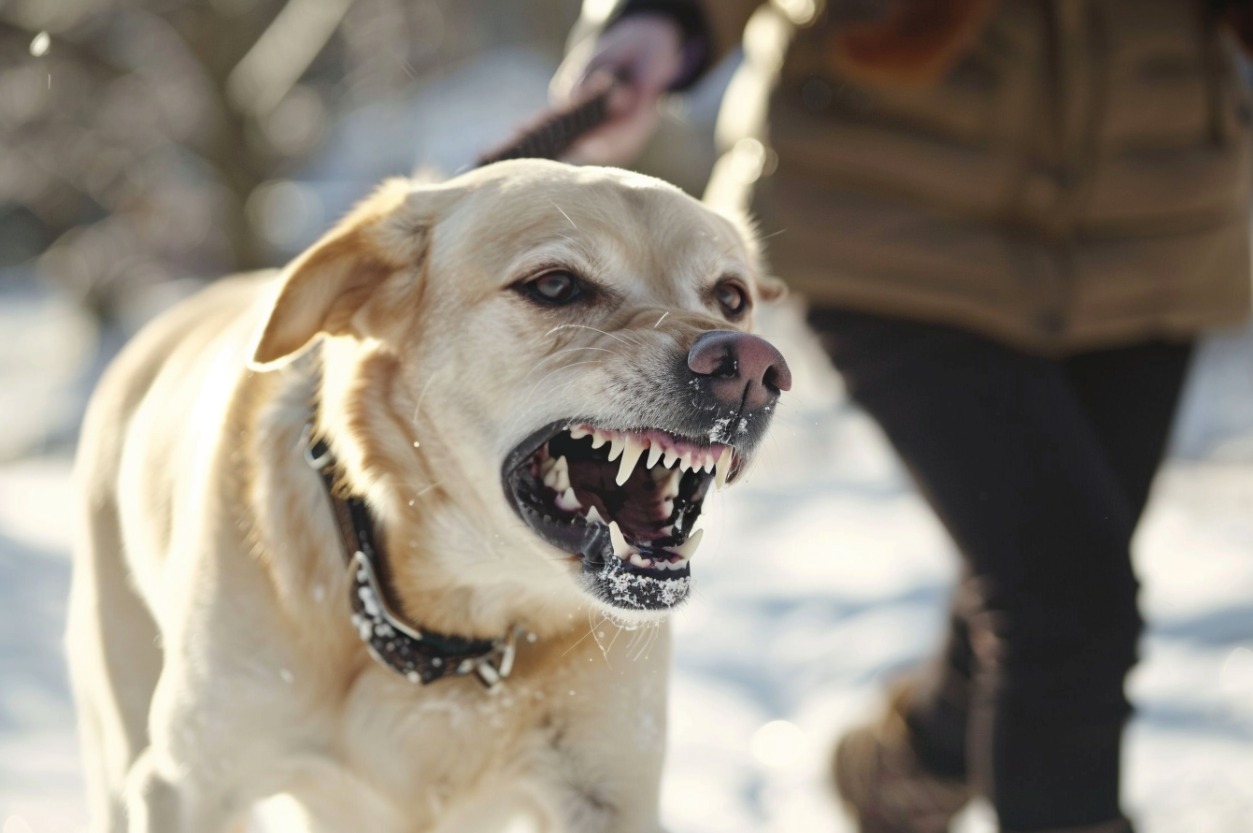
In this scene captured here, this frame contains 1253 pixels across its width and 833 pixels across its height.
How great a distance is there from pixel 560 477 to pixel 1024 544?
87cm

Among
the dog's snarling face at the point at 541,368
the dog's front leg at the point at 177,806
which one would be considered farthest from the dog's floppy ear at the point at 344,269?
the dog's front leg at the point at 177,806

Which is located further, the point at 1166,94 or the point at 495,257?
the point at 1166,94

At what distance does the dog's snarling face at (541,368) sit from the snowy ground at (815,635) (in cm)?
27

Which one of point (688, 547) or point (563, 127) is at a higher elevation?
point (563, 127)

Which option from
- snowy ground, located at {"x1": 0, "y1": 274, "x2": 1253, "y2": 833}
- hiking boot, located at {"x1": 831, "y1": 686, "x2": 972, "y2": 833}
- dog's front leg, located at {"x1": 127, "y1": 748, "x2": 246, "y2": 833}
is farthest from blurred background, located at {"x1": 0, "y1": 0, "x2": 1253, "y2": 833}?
dog's front leg, located at {"x1": 127, "y1": 748, "x2": 246, "y2": 833}

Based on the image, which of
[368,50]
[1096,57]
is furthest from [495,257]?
[368,50]

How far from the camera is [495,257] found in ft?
5.99

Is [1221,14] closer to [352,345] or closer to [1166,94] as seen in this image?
[1166,94]

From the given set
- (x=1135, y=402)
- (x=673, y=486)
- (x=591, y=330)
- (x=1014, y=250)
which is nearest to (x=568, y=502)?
(x=673, y=486)

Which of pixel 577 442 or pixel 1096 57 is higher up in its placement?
pixel 1096 57

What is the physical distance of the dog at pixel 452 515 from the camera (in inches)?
68.6

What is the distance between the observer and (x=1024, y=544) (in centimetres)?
205

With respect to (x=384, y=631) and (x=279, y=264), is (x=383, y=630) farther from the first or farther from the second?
(x=279, y=264)

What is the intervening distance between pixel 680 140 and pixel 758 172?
25.0 feet
